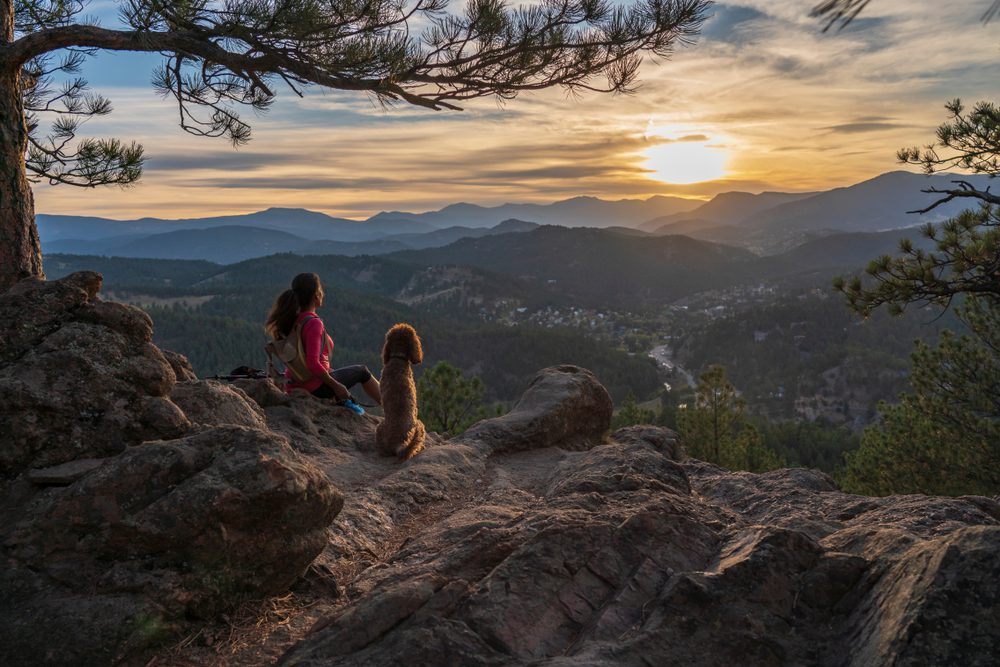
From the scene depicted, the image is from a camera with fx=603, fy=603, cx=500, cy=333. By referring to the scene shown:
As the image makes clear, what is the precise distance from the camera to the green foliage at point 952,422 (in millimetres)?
13594

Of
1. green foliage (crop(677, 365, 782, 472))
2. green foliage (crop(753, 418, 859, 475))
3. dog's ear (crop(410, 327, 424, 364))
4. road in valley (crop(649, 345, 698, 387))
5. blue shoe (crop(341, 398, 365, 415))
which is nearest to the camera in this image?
dog's ear (crop(410, 327, 424, 364))

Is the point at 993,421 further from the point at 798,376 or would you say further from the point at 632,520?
the point at 798,376

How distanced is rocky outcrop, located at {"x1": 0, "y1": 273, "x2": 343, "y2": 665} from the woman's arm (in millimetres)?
3536

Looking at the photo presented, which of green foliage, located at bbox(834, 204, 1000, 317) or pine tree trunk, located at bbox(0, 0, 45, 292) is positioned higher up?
pine tree trunk, located at bbox(0, 0, 45, 292)

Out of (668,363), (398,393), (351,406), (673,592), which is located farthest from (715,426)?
(668,363)

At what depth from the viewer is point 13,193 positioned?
5.84 m

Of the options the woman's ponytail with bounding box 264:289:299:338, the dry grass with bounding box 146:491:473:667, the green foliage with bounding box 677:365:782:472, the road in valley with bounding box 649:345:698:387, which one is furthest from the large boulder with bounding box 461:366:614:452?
the road in valley with bounding box 649:345:698:387

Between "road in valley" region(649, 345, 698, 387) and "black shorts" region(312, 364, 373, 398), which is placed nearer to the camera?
"black shorts" region(312, 364, 373, 398)

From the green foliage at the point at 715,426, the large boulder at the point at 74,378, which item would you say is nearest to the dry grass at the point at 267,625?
the large boulder at the point at 74,378

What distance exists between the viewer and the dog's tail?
27.7 ft

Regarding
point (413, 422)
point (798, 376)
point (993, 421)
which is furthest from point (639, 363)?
point (413, 422)

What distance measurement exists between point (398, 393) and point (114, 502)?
4588mm

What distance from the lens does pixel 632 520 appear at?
4473 mm

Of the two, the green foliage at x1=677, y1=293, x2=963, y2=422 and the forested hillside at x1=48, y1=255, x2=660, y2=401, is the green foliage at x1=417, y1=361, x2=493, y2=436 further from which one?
the green foliage at x1=677, y1=293, x2=963, y2=422
